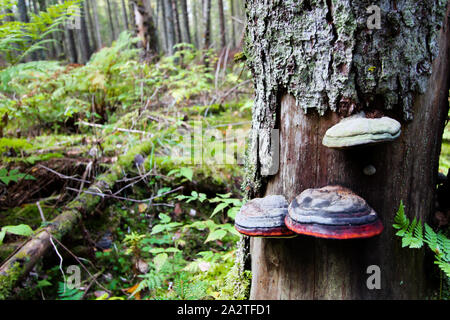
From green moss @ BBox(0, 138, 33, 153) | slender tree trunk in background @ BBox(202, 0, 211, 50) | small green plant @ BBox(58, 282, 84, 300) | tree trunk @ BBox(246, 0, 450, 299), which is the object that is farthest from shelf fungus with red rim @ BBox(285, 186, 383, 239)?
slender tree trunk in background @ BBox(202, 0, 211, 50)

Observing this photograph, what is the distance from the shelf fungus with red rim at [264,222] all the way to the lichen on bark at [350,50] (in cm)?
66

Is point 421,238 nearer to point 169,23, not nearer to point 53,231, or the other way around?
point 53,231

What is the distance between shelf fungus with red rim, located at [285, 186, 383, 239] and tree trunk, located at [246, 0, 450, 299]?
8.6 inches

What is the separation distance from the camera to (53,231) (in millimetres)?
3029

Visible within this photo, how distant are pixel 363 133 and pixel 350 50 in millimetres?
510

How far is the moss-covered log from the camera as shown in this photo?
2.48m

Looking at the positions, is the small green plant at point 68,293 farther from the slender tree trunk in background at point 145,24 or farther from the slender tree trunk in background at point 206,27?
the slender tree trunk in background at point 206,27

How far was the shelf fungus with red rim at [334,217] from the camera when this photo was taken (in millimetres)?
1301

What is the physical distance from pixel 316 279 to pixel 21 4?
48.0 feet

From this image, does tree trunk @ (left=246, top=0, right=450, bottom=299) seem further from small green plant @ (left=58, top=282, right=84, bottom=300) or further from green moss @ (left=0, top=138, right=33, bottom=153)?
green moss @ (left=0, top=138, right=33, bottom=153)

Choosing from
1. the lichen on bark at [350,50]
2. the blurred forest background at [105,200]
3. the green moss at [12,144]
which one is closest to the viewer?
the lichen on bark at [350,50]

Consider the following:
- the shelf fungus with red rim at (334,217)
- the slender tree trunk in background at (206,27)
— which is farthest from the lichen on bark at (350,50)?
the slender tree trunk in background at (206,27)

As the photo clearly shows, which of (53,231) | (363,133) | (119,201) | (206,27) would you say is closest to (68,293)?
(53,231)

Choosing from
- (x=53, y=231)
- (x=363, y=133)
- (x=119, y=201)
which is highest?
(x=363, y=133)
